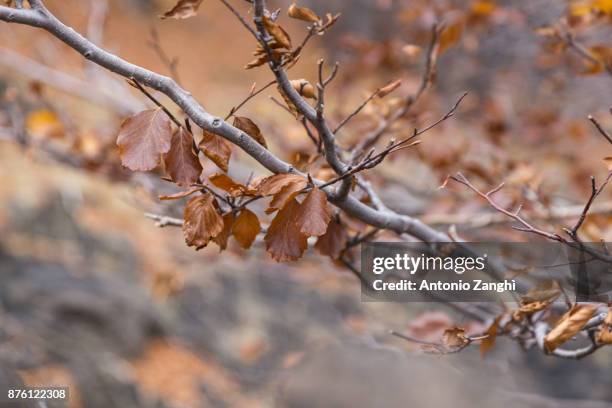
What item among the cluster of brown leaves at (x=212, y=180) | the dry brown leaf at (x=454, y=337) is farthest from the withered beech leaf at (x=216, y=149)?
the dry brown leaf at (x=454, y=337)

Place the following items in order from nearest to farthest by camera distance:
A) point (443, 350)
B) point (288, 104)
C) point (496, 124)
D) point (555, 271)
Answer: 1. point (288, 104)
2. point (443, 350)
3. point (555, 271)
4. point (496, 124)

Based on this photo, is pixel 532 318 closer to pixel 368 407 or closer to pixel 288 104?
pixel 288 104

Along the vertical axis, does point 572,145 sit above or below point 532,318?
above

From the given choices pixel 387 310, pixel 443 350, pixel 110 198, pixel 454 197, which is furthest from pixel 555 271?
pixel 110 198

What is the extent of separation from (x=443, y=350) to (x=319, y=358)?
187cm

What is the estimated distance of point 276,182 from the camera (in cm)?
77

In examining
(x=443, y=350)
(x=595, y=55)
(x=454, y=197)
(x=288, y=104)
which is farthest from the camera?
(x=454, y=197)

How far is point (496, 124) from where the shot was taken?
8.21ft

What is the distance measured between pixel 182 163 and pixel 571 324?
62 centimetres

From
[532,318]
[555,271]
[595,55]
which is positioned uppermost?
[595,55]

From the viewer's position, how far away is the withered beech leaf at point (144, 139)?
28.7 inches

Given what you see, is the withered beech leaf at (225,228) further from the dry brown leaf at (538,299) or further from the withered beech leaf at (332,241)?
the dry brown leaf at (538,299)

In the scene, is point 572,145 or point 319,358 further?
point 572,145

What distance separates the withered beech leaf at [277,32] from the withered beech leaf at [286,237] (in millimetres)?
229
